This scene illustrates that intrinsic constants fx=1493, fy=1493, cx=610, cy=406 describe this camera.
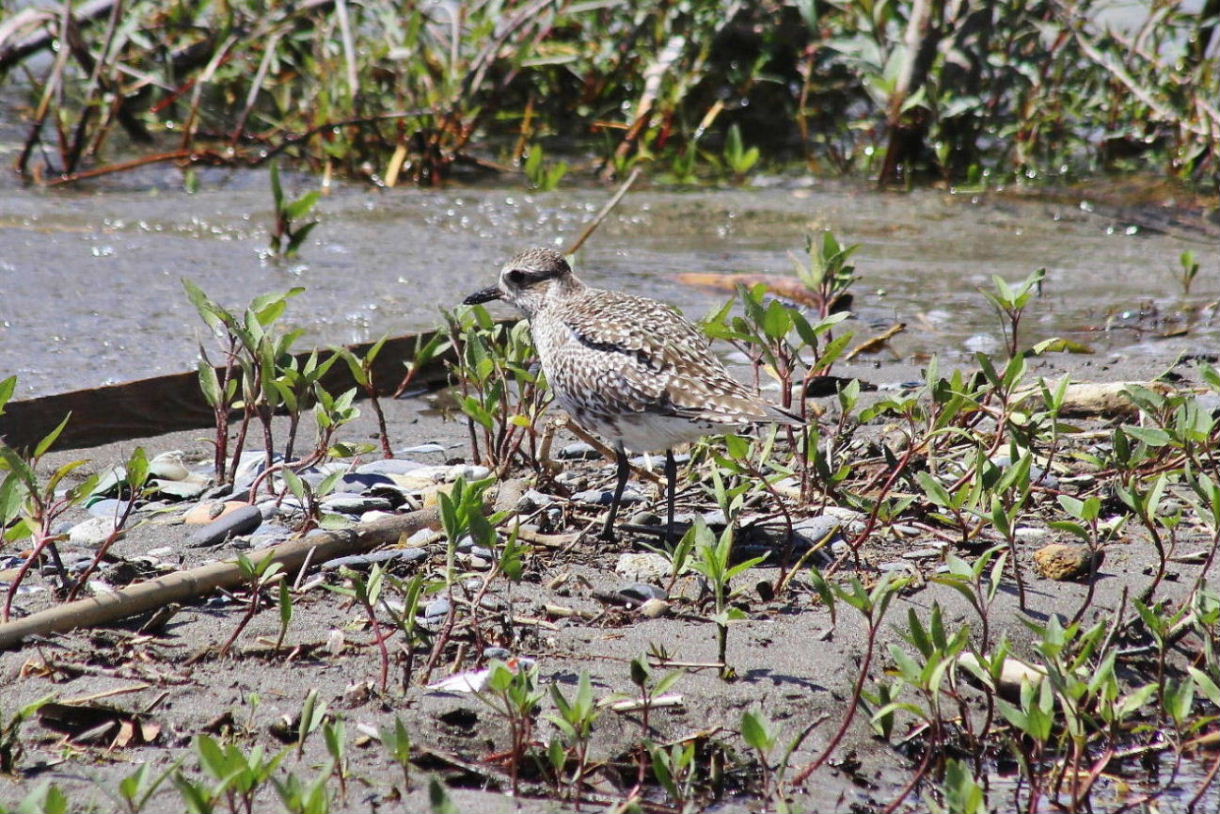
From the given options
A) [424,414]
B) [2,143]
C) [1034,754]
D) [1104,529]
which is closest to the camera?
[1034,754]

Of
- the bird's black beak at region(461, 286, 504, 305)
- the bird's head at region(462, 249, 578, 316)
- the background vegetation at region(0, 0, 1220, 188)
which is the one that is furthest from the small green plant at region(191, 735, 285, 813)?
the background vegetation at region(0, 0, 1220, 188)

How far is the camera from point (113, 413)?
20.3ft

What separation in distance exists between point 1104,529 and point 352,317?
14.0 ft

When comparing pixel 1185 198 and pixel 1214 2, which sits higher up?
pixel 1214 2

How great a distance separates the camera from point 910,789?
3365mm

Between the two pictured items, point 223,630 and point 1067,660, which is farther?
point 223,630

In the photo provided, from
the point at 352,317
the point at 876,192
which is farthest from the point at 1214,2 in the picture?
the point at 352,317

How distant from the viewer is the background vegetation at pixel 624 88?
10.4 m

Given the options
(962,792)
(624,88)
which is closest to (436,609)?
(962,792)

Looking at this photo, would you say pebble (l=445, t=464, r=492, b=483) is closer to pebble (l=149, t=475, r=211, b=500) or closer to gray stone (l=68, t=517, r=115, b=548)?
pebble (l=149, t=475, r=211, b=500)

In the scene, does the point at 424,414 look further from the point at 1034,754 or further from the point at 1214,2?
the point at 1214,2

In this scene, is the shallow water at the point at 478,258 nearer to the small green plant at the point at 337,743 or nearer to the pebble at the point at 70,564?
the pebble at the point at 70,564

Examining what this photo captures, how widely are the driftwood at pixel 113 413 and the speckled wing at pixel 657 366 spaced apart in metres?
0.79

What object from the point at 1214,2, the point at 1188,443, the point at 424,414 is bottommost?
the point at 424,414
